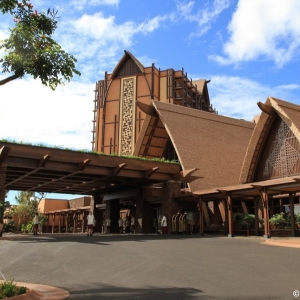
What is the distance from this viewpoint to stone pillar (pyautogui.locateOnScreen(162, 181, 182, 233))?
24.3 metres

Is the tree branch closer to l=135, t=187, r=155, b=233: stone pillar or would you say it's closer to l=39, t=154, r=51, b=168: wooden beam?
l=39, t=154, r=51, b=168: wooden beam

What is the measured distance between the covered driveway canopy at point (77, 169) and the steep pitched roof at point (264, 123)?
6.47 m

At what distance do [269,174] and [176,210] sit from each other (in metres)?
7.46

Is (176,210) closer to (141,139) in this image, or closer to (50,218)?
(141,139)

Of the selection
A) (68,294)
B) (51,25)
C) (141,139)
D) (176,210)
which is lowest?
(68,294)

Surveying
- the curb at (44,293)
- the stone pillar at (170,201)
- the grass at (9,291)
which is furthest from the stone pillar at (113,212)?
the grass at (9,291)

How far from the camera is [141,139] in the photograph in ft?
107

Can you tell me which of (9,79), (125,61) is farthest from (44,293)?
(125,61)

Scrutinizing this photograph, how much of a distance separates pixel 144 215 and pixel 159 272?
18897mm

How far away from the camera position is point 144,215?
87.6ft

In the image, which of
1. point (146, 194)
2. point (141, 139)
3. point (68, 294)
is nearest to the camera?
point (68, 294)

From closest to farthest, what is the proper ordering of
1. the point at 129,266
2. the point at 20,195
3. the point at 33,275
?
the point at 33,275
the point at 129,266
the point at 20,195

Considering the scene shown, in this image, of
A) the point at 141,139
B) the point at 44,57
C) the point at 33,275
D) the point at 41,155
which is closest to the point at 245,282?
the point at 33,275

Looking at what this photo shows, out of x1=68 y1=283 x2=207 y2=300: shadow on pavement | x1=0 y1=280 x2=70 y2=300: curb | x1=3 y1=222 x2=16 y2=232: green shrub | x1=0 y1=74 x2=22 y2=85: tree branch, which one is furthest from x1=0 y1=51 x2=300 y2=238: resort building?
x1=0 y1=280 x2=70 y2=300: curb
